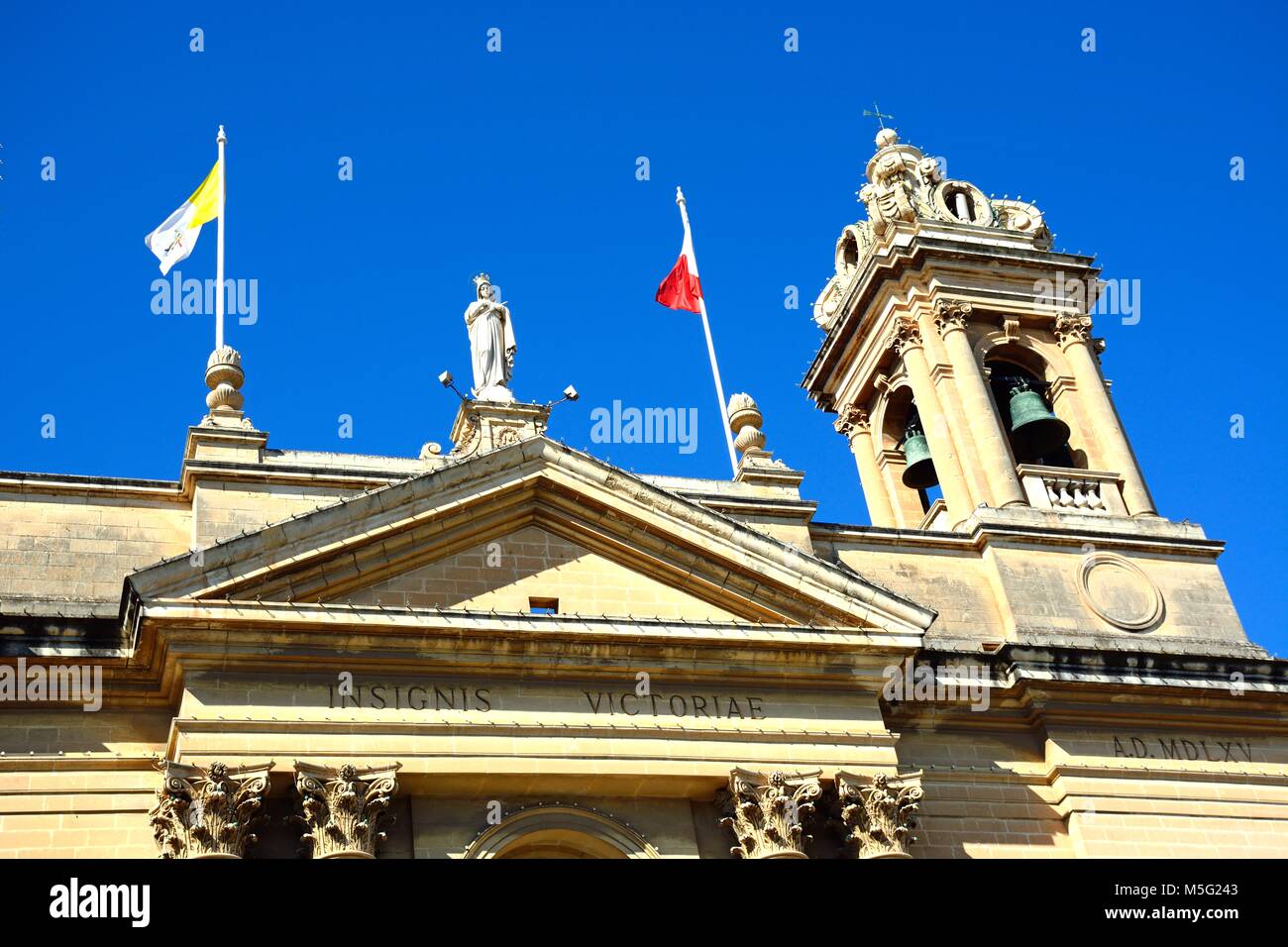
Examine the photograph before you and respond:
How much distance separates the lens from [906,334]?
1191 inches

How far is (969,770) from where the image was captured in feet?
76.6

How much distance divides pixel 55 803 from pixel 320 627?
3.57 metres

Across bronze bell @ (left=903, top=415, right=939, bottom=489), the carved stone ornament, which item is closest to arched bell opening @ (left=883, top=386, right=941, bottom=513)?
bronze bell @ (left=903, top=415, right=939, bottom=489)

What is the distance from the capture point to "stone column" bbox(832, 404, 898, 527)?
31.3 m

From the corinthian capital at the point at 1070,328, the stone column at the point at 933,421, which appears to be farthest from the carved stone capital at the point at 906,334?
the corinthian capital at the point at 1070,328

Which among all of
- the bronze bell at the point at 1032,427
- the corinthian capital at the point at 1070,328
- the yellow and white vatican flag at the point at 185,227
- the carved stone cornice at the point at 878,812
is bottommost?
the carved stone cornice at the point at 878,812

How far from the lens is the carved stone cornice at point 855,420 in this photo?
32219mm

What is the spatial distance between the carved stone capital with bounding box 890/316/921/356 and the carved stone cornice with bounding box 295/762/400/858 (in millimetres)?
14108

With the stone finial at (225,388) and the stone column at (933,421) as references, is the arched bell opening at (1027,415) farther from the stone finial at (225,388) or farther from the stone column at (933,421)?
the stone finial at (225,388)

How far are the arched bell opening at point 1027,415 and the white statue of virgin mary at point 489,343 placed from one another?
349 inches

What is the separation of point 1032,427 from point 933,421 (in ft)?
6.49

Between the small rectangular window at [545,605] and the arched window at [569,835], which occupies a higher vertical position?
the small rectangular window at [545,605]

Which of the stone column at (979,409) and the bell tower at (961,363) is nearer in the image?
the stone column at (979,409)
